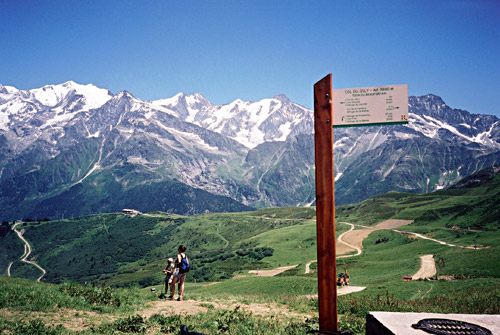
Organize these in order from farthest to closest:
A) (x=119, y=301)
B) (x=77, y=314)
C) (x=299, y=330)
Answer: (x=119, y=301) < (x=77, y=314) < (x=299, y=330)

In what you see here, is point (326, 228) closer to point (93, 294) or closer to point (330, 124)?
point (330, 124)

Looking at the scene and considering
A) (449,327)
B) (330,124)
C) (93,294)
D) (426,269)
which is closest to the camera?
(330,124)

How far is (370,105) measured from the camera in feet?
29.9

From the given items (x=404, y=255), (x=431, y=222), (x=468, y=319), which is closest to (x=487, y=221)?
(x=431, y=222)

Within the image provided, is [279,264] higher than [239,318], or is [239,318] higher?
[239,318]

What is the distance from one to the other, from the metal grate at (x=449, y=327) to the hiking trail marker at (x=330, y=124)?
8.53 ft

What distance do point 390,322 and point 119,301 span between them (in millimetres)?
13242

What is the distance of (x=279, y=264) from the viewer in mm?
106438

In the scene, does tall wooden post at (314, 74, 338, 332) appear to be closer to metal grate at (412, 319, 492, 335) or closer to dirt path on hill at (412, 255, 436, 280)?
metal grate at (412, 319, 492, 335)

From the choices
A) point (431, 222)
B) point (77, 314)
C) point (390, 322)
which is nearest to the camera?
point (390, 322)

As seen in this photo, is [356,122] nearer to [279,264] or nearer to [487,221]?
[279,264]

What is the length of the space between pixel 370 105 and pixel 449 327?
630 cm

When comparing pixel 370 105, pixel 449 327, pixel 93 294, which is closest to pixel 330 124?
pixel 370 105

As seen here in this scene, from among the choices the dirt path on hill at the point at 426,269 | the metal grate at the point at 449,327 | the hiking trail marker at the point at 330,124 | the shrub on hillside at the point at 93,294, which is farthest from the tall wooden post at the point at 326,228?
the dirt path on hill at the point at 426,269
